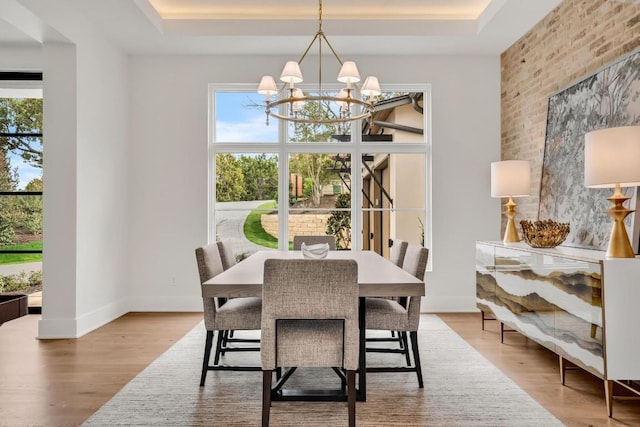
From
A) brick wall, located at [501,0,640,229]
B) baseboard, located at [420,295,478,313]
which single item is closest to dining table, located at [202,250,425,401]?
brick wall, located at [501,0,640,229]

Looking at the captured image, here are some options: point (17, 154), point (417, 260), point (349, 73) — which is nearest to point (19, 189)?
point (17, 154)

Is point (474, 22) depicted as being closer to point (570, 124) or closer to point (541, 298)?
point (570, 124)

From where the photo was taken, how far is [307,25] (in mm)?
4840

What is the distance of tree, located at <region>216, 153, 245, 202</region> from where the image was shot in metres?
5.60

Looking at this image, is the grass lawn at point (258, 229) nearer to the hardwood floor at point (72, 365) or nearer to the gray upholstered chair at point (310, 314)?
the hardwood floor at point (72, 365)

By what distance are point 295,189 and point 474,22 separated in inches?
105

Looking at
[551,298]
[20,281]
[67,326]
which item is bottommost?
[67,326]

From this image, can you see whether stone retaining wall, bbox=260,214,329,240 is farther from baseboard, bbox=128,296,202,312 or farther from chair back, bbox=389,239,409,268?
chair back, bbox=389,239,409,268

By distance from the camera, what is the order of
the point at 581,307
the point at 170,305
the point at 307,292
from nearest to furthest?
the point at 307,292 → the point at 581,307 → the point at 170,305

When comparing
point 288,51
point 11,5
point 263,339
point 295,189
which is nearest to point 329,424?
point 263,339

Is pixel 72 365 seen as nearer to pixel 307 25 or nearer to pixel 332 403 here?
pixel 332 403

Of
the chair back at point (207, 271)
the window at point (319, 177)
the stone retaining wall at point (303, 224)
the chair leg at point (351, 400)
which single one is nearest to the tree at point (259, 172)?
the window at point (319, 177)

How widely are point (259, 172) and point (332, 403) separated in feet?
11.1

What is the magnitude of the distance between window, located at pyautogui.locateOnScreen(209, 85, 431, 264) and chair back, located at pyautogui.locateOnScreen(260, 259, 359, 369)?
10.7 ft
